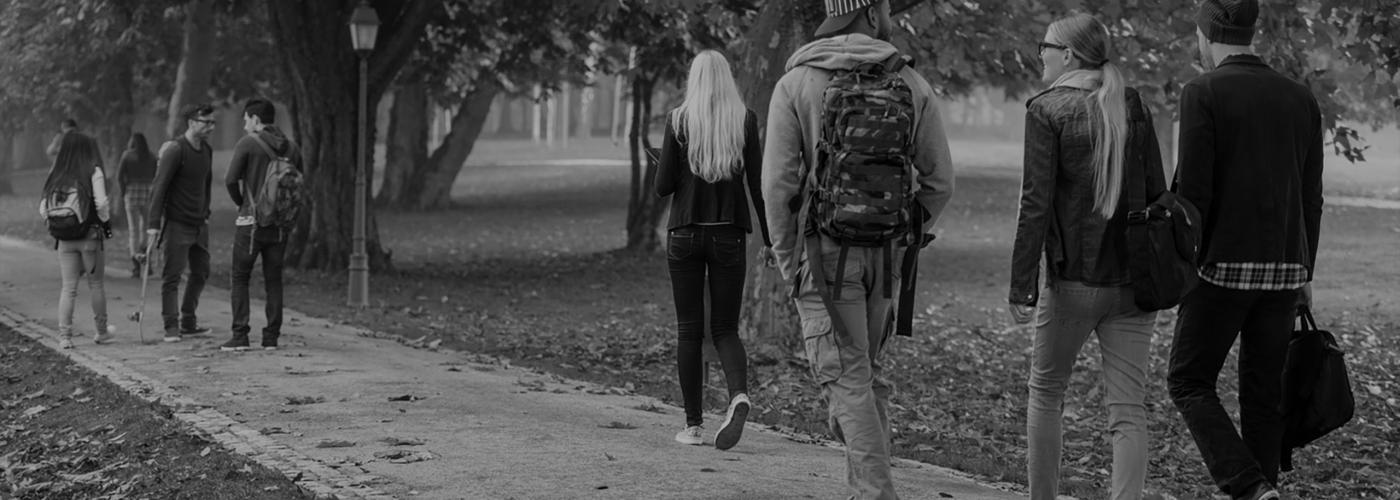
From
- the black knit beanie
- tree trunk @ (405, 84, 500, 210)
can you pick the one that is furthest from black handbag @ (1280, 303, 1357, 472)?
tree trunk @ (405, 84, 500, 210)

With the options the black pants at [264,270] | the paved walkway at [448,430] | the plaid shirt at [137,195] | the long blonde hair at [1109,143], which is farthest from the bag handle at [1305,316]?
the plaid shirt at [137,195]

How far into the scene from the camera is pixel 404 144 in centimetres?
4162

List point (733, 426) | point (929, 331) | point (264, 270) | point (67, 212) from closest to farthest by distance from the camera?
point (733, 426) < point (264, 270) < point (67, 212) < point (929, 331)

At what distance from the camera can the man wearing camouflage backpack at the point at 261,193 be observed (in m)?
12.2

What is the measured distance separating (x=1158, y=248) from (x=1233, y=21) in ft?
3.47

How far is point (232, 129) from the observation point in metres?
74.4

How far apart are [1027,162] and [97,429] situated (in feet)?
19.3

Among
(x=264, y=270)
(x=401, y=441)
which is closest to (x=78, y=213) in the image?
(x=264, y=270)

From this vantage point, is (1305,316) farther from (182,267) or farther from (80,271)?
(80,271)

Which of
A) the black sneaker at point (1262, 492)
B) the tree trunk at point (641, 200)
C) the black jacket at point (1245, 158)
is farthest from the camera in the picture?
the tree trunk at point (641, 200)

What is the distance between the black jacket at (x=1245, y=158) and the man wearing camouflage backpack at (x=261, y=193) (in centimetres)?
763

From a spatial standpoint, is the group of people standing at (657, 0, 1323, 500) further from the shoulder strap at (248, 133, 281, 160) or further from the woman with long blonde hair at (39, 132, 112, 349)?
the woman with long blonde hair at (39, 132, 112, 349)

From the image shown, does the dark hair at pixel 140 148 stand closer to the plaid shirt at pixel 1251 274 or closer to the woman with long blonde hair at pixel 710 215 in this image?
the woman with long blonde hair at pixel 710 215

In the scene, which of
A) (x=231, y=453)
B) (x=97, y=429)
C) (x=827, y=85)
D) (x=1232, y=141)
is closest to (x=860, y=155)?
(x=827, y=85)
